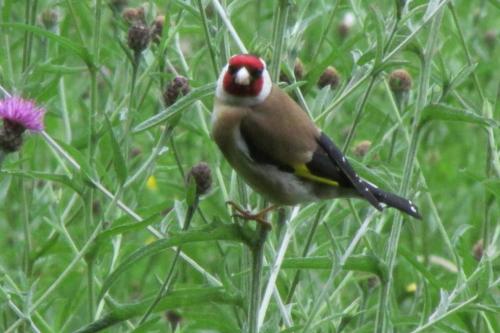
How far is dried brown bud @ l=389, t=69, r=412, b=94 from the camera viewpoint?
4.11m

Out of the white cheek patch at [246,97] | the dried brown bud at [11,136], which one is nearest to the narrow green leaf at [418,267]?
the white cheek patch at [246,97]

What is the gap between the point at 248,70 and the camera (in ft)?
10.6

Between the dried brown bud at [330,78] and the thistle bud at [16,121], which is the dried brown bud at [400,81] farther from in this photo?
the thistle bud at [16,121]

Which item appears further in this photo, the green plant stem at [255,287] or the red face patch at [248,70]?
the red face patch at [248,70]

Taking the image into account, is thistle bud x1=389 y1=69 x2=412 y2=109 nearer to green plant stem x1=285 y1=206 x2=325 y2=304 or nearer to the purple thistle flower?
green plant stem x1=285 y1=206 x2=325 y2=304

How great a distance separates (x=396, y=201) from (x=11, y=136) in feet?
3.46

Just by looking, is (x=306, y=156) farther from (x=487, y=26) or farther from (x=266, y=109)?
(x=487, y=26)

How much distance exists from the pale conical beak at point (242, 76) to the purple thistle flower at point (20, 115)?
0.55m

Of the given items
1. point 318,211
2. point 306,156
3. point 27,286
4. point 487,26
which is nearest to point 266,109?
point 306,156

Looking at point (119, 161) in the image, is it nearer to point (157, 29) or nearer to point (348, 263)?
point (348, 263)

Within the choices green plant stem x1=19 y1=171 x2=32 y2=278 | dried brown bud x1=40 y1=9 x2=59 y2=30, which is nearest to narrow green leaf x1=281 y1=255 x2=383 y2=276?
green plant stem x1=19 y1=171 x2=32 y2=278

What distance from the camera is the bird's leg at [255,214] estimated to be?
2969mm

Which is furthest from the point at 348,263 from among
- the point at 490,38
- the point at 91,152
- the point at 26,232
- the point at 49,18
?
the point at 490,38

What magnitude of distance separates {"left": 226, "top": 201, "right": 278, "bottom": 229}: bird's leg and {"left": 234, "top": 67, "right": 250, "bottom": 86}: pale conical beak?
0.35 meters
